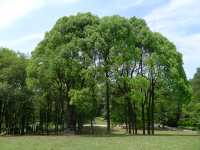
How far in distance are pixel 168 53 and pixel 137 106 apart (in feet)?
35.3

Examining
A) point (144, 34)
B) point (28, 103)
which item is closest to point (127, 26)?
point (144, 34)

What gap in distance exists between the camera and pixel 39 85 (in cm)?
5844

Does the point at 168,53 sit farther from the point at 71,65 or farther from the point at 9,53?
the point at 9,53
